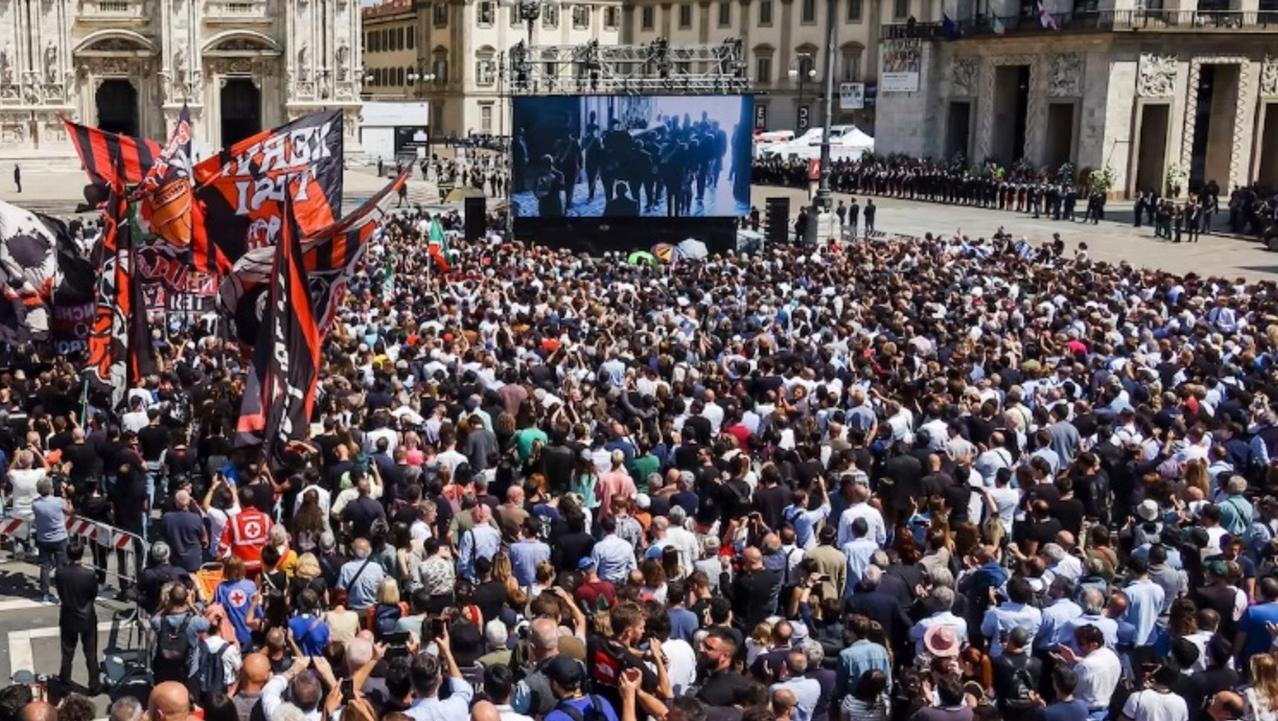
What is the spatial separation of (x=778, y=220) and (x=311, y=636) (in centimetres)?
3128

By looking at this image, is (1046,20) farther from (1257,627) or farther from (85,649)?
(85,649)

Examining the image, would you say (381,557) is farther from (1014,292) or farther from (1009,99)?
(1009,99)

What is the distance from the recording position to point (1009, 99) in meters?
60.4

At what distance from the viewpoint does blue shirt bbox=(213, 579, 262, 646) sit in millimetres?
10250

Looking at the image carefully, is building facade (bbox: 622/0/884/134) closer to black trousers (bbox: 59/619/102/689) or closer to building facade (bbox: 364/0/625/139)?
building facade (bbox: 364/0/625/139)

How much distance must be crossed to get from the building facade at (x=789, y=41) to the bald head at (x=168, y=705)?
3062 inches

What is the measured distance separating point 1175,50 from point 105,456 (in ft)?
158

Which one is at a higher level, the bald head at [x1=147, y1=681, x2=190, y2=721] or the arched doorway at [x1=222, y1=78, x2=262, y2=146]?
the arched doorway at [x1=222, y1=78, x2=262, y2=146]

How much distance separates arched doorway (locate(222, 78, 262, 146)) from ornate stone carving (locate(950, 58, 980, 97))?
31.0 m

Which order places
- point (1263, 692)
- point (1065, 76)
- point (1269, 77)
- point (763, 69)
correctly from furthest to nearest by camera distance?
point (763, 69), point (1065, 76), point (1269, 77), point (1263, 692)

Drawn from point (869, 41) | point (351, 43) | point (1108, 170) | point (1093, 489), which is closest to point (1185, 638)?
point (1093, 489)

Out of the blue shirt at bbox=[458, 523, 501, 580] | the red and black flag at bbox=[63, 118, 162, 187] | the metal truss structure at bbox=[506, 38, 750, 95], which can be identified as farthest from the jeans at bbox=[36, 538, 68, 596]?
the metal truss structure at bbox=[506, 38, 750, 95]

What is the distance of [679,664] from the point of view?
9086mm

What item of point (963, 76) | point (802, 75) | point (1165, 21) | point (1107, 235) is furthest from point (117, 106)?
point (1165, 21)
